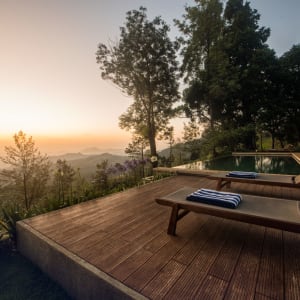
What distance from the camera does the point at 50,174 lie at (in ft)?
17.7

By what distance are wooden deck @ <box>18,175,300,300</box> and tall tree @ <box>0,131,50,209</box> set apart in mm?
2612

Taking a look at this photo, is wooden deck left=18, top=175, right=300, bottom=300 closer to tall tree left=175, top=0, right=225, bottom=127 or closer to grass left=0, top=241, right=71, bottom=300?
grass left=0, top=241, right=71, bottom=300

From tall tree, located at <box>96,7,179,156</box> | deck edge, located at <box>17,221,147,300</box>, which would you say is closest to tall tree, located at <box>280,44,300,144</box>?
tall tree, located at <box>96,7,179,156</box>

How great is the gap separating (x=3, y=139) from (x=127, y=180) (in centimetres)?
351

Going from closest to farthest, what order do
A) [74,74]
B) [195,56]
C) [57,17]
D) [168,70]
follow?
1. [57,17]
2. [74,74]
3. [168,70]
4. [195,56]

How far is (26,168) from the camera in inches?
195

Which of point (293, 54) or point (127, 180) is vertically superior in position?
point (293, 54)

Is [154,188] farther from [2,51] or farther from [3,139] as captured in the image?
[2,51]

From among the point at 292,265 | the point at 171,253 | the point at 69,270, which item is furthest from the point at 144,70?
the point at 292,265

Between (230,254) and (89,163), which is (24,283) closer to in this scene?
(230,254)

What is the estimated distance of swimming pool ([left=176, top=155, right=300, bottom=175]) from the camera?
636cm

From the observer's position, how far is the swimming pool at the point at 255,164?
636 cm

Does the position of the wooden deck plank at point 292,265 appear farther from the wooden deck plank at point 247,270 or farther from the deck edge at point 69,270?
the deck edge at point 69,270

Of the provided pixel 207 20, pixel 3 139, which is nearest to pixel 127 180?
pixel 3 139
